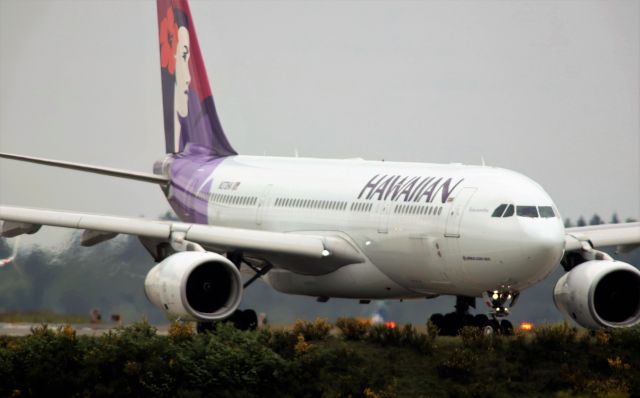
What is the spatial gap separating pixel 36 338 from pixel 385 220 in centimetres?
770

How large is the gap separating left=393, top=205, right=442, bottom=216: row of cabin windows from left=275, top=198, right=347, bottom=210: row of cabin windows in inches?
90.9

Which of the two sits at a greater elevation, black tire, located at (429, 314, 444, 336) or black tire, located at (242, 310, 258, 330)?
black tire, located at (429, 314, 444, 336)

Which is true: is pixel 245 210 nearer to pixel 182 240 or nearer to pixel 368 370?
pixel 182 240

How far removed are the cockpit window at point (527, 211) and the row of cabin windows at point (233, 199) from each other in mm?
9481

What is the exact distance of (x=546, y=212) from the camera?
2881 cm

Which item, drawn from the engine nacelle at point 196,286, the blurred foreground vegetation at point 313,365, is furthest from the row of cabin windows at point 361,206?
the blurred foreground vegetation at point 313,365

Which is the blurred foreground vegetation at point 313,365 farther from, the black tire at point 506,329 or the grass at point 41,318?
the grass at point 41,318

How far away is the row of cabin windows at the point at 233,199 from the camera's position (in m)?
36.8

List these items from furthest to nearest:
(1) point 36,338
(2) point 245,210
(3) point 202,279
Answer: (2) point 245,210
(3) point 202,279
(1) point 36,338

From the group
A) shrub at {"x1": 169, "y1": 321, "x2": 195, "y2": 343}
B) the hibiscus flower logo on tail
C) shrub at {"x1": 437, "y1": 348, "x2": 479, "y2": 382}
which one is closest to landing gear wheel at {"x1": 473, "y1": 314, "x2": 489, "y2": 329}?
shrub at {"x1": 437, "y1": 348, "x2": 479, "y2": 382}

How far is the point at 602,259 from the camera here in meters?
31.6

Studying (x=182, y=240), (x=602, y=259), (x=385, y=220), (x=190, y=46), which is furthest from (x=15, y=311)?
(x=602, y=259)

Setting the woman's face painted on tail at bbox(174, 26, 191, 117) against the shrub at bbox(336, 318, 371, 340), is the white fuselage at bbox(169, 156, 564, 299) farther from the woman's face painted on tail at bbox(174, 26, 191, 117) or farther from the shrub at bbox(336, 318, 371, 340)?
the woman's face painted on tail at bbox(174, 26, 191, 117)

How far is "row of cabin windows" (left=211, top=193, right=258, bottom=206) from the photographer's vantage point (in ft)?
121
